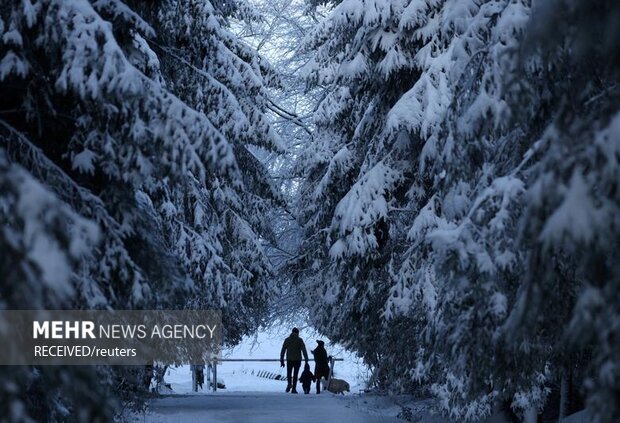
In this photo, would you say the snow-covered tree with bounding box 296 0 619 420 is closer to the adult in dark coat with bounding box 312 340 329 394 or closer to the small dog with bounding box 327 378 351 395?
the adult in dark coat with bounding box 312 340 329 394

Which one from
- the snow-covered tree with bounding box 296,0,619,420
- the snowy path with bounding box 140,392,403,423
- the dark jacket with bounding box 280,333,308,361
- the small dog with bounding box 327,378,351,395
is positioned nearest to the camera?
the snow-covered tree with bounding box 296,0,619,420

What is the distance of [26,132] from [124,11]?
1219 mm

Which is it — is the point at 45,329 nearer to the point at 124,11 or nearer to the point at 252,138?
the point at 124,11

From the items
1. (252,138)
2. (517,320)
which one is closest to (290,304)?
(252,138)

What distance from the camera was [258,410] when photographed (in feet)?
54.8

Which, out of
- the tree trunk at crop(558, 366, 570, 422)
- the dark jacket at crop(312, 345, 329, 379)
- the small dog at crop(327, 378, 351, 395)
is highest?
the dark jacket at crop(312, 345, 329, 379)

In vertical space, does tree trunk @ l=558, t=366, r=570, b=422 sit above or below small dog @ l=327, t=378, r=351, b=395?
below

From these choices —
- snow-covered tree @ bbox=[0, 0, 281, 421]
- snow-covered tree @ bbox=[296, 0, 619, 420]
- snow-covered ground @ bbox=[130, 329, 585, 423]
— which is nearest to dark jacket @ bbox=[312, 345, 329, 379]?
snow-covered ground @ bbox=[130, 329, 585, 423]

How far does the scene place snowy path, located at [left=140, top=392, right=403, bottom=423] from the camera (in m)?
15.3

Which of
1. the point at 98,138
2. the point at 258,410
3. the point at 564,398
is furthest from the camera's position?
the point at 258,410

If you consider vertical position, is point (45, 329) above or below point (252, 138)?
below

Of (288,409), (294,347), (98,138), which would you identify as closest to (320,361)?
(294,347)

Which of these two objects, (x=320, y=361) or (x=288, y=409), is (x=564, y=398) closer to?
(x=288, y=409)

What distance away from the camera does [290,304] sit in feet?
81.5
